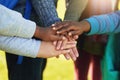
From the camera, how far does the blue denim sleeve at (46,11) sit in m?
A: 2.09

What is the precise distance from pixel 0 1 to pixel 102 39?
739 mm

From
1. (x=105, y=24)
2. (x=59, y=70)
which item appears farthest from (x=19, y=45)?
(x=59, y=70)

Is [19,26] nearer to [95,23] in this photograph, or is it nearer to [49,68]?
[95,23]

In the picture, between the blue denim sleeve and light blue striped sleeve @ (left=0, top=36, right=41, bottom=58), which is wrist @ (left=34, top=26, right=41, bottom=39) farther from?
the blue denim sleeve

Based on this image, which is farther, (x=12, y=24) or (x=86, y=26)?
(x=86, y=26)

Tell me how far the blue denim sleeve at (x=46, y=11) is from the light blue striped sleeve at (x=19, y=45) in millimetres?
227

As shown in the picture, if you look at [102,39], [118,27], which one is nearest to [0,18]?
[118,27]

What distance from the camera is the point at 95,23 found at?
2.14m

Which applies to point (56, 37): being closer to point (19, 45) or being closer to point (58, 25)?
point (58, 25)

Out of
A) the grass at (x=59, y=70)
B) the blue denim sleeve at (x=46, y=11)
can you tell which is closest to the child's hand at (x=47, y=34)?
the blue denim sleeve at (x=46, y=11)

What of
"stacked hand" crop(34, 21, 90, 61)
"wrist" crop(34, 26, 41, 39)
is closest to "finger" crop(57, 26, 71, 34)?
"stacked hand" crop(34, 21, 90, 61)

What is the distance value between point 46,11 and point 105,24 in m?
0.32

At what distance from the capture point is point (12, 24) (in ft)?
5.84

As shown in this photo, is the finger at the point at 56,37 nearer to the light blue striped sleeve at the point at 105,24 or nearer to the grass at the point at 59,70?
the light blue striped sleeve at the point at 105,24
